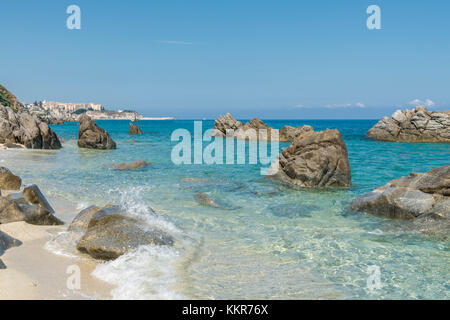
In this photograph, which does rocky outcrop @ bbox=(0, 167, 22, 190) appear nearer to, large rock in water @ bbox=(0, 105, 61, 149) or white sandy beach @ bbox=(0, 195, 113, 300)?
white sandy beach @ bbox=(0, 195, 113, 300)

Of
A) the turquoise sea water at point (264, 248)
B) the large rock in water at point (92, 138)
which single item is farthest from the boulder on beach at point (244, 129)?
the turquoise sea water at point (264, 248)

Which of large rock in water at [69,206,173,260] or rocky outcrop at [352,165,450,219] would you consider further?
rocky outcrop at [352,165,450,219]

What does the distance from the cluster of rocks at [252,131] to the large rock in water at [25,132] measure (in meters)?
29.6

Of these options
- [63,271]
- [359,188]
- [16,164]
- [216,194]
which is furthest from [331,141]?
[16,164]

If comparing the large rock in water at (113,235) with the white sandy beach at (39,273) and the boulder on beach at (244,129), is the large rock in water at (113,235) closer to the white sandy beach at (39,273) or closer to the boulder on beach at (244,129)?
the white sandy beach at (39,273)

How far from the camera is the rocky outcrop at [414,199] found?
10383mm

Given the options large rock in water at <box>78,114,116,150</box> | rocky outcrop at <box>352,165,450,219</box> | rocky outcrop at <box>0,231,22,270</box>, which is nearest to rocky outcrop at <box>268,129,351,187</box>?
rocky outcrop at <box>352,165,450,219</box>

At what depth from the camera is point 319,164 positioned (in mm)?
16625

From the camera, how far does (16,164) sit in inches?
862

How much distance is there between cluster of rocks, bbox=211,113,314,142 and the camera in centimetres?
5303

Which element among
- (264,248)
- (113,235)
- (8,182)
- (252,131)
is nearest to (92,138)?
(8,182)

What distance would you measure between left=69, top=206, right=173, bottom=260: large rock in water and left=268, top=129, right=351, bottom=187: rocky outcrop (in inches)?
377
